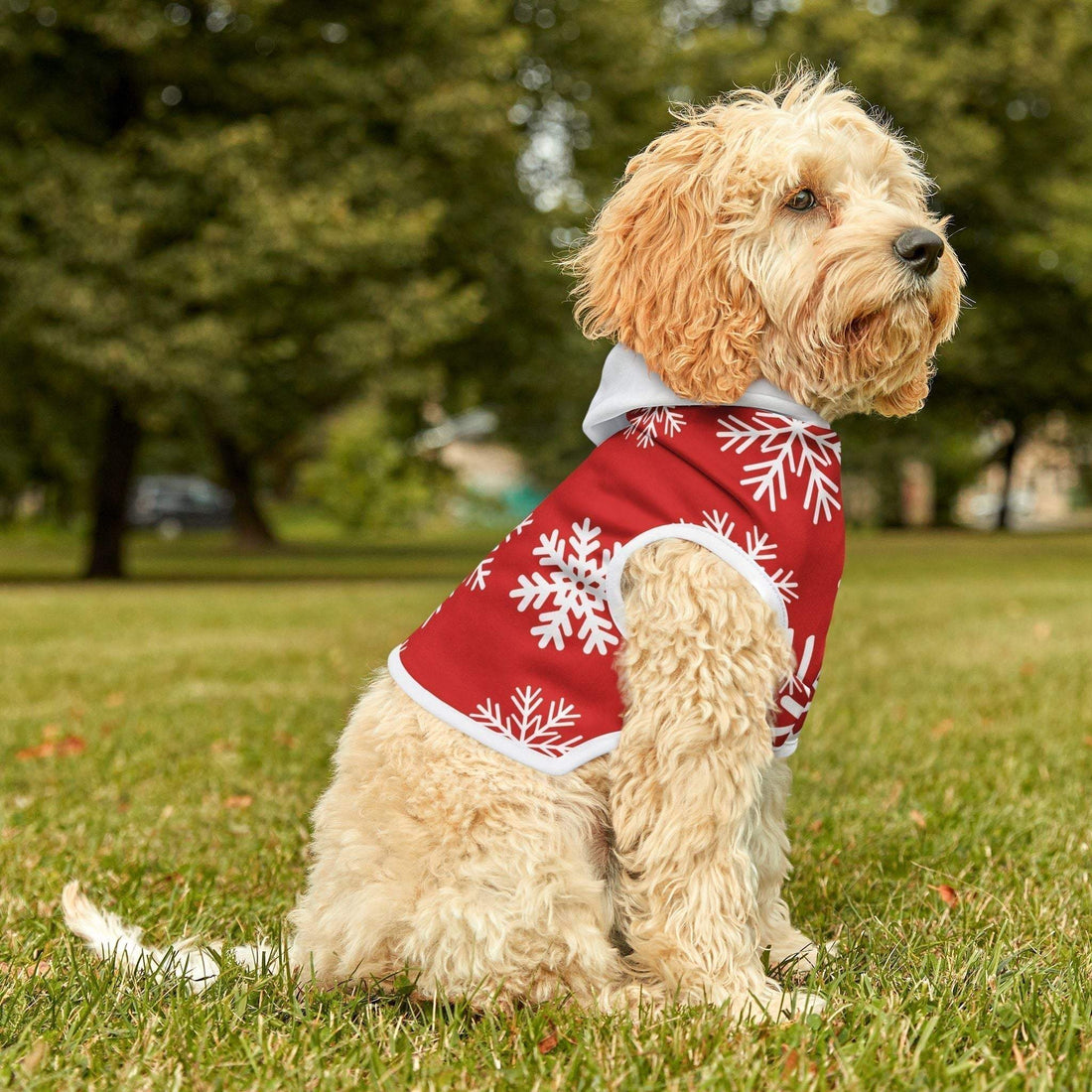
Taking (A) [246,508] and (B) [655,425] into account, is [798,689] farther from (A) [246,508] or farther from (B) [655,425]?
(A) [246,508]

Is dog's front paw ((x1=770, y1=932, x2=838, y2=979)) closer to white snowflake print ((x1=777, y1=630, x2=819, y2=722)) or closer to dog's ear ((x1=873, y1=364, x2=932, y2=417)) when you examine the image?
white snowflake print ((x1=777, y1=630, x2=819, y2=722))

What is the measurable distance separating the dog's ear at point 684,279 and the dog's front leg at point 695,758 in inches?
17.8

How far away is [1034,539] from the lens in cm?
3306

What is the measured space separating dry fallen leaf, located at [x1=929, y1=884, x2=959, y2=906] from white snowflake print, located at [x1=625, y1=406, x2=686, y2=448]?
1.81 metres

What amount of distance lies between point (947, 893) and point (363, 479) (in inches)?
1549

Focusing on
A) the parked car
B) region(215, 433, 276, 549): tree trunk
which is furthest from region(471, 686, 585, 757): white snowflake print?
the parked car

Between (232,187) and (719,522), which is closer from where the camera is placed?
(719,522)

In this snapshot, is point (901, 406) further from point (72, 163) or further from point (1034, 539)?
point (1034, 539)

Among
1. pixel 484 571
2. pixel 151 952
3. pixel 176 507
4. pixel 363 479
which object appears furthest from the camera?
pixel 176 507

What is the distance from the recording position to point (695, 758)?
276 centimetres

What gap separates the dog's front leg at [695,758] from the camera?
8.97 feet

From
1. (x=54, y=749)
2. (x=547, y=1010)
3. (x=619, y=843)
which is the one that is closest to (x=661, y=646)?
(x=619, y=843)

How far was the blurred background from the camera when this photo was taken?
52.1 ft

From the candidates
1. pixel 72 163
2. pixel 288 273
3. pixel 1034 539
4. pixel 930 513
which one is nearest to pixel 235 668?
pixel 288 273
